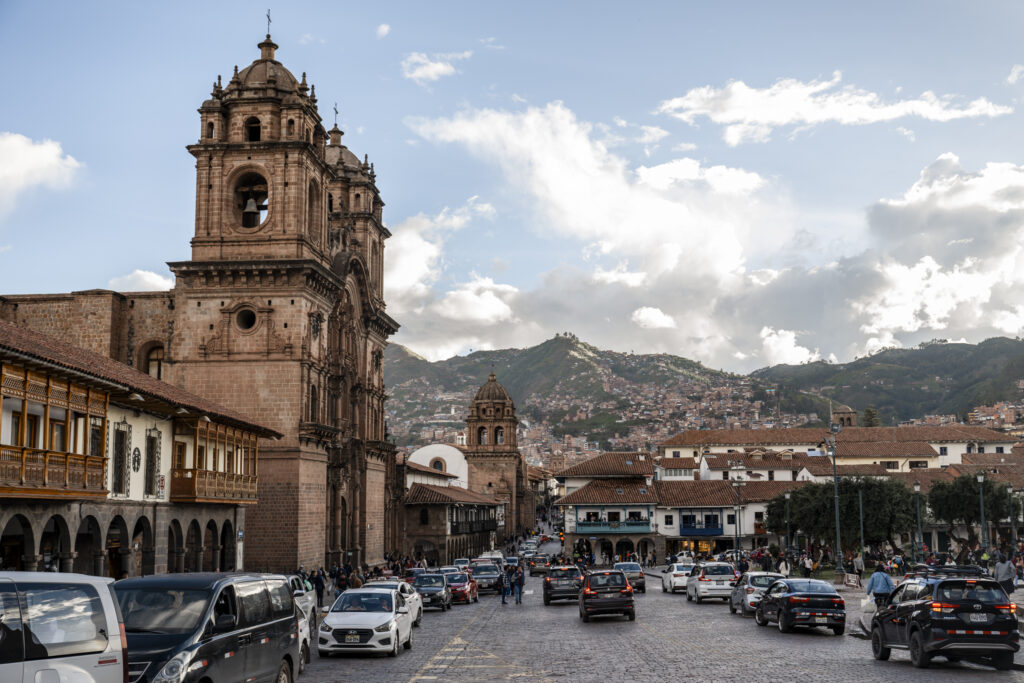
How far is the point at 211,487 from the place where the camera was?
3566 cm

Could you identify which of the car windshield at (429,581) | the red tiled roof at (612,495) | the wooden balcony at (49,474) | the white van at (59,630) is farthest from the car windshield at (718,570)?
the red tiled roof at (612,495)

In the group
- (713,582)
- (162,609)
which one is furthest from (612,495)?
(162,609)

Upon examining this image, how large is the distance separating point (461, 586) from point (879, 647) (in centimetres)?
2272

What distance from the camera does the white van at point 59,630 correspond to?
8672mm

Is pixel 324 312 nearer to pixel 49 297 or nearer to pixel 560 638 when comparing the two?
pixel 49 297

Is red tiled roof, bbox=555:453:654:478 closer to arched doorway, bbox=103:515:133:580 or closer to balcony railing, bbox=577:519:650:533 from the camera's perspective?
balcony railing, bbox=577:519:650:533

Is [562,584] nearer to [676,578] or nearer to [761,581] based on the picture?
[676,578]

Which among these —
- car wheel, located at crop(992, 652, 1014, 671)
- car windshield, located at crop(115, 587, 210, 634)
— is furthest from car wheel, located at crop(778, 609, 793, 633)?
car windshield, located at crop(115, 587, 210, 634)

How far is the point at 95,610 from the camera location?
31.5ft

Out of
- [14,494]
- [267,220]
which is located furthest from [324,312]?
[14,494]

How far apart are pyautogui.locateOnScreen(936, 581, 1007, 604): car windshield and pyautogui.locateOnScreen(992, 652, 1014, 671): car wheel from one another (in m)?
0.87

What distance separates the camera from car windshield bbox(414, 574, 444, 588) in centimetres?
3646

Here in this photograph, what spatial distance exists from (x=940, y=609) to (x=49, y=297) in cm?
4487

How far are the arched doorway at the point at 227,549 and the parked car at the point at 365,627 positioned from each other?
1946 cm
